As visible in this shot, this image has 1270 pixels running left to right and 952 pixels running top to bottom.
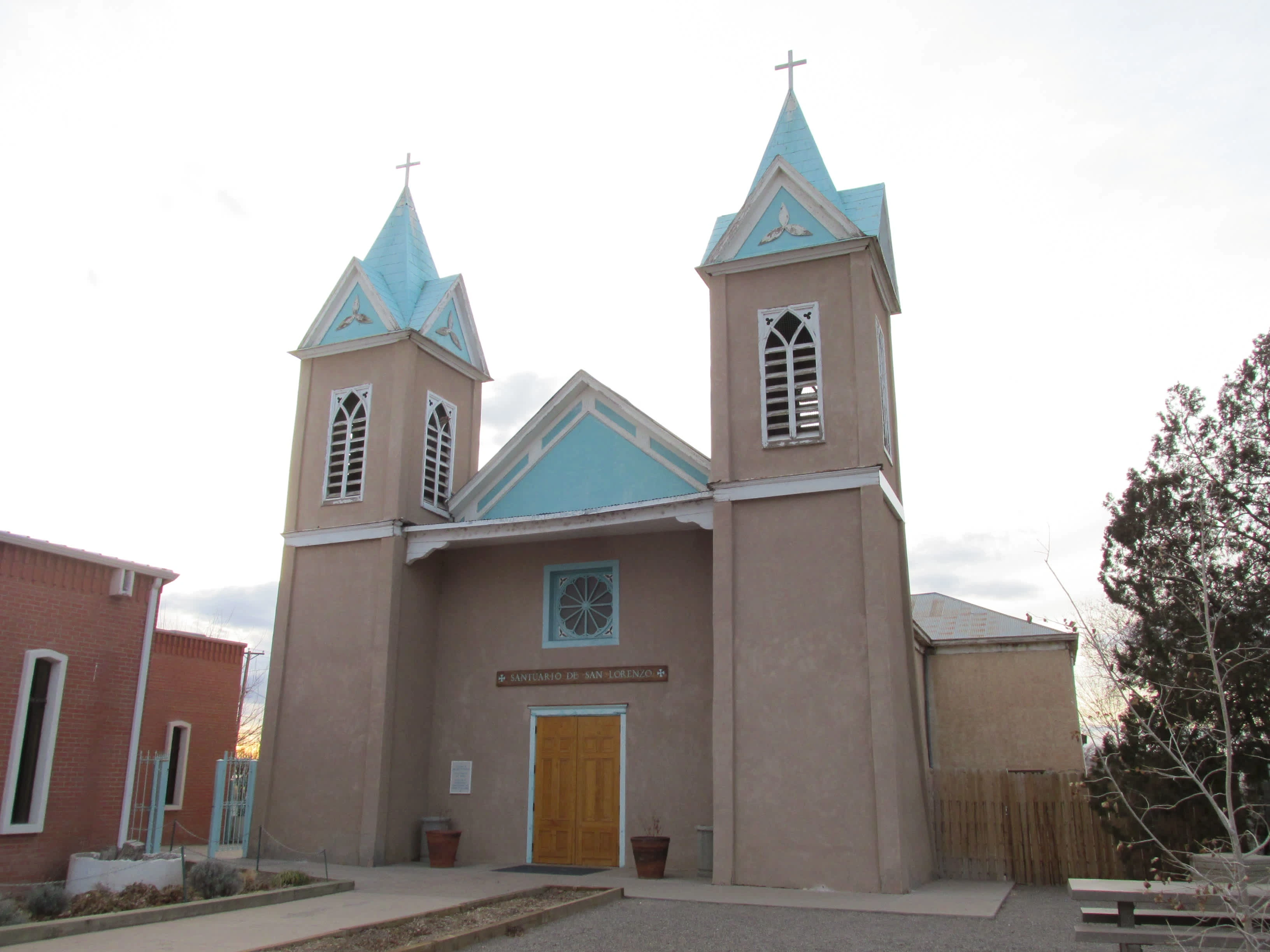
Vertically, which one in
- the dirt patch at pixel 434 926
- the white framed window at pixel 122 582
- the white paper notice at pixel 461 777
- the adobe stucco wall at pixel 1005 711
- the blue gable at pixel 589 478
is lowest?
the dirt patch at pixel 434 926

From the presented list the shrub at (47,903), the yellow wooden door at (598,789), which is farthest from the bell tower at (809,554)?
the shrub at (47,903)

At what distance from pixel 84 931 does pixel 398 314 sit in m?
11.8

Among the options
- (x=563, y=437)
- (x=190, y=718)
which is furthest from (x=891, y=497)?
(x=190, y=718)

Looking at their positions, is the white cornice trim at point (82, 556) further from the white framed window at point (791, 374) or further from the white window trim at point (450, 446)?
the white framed window at point (791, 374)

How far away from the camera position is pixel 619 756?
1617 centimetres

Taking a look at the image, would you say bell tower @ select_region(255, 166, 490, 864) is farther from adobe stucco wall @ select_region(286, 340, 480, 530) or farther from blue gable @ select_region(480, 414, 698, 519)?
blue gable @ select_region(480, 414, 698, 519)

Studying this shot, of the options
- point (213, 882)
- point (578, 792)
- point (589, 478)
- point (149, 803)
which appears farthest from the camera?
point (149, 803)

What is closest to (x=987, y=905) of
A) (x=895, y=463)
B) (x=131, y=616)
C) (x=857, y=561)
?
(x=857, y=561)

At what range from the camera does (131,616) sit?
50.6ft

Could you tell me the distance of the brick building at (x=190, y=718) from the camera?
71.5 ft

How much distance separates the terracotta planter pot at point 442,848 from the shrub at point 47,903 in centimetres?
557

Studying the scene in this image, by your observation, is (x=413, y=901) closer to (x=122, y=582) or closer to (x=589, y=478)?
(x=122, y=582)

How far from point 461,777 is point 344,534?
186 inches

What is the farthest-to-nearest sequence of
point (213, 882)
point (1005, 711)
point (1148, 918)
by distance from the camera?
Answer: point (1005, 711), point (213, 882), point (1148, 918)
